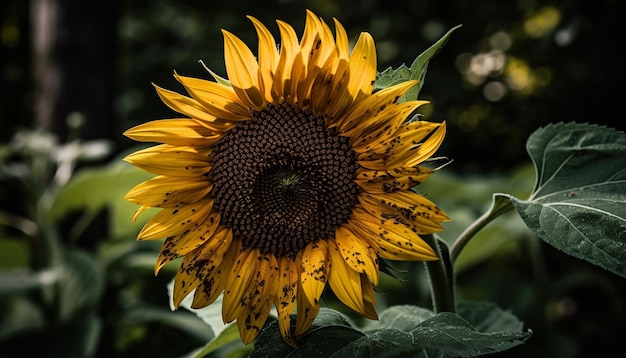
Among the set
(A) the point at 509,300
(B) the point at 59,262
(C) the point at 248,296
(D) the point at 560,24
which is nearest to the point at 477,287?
(A) the point at 509,300

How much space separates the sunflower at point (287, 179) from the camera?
0.89 m

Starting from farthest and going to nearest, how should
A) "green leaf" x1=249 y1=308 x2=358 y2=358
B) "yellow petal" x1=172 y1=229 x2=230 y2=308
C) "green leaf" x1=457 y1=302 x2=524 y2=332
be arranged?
1. "green leaf" x1=457 y1=302 x2=524 y2=332
2. "yellow petal" x1=172 y1=229 x2=230 y2=308
3. "green leaf" x1=249 y1=308 x2=358 y2=358

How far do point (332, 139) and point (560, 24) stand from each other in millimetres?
1565

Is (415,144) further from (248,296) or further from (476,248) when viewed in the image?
(476,248)

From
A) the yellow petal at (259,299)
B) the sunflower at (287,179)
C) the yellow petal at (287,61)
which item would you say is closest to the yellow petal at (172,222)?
the sunflower at (287,179)

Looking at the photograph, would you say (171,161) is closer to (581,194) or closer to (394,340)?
(394,340)

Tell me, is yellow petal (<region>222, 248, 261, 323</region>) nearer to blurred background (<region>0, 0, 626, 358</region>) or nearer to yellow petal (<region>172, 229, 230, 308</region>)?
yellow petal (<region>172, 229, 230, 308</region>)

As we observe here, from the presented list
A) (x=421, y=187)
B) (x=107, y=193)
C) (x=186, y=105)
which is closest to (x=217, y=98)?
(x=186, y=105)

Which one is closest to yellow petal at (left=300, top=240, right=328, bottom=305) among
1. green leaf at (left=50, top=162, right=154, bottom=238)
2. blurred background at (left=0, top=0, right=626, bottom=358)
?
blurred background at (left=0, top=0, right=626, bottom=358)

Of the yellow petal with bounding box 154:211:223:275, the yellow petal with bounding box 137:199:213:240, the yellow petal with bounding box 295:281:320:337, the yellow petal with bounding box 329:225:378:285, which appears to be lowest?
the yellow petal with bounding box 295:281:320:337

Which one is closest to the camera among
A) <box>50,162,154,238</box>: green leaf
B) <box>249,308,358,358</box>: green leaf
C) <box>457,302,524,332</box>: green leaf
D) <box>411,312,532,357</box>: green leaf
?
<box>411,312,532,357</box>: green leaf

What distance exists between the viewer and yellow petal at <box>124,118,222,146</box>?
941 mm

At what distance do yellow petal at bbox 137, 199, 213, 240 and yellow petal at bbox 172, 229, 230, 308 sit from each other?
4 cm

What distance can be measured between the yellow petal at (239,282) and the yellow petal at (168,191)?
11 centimetres
